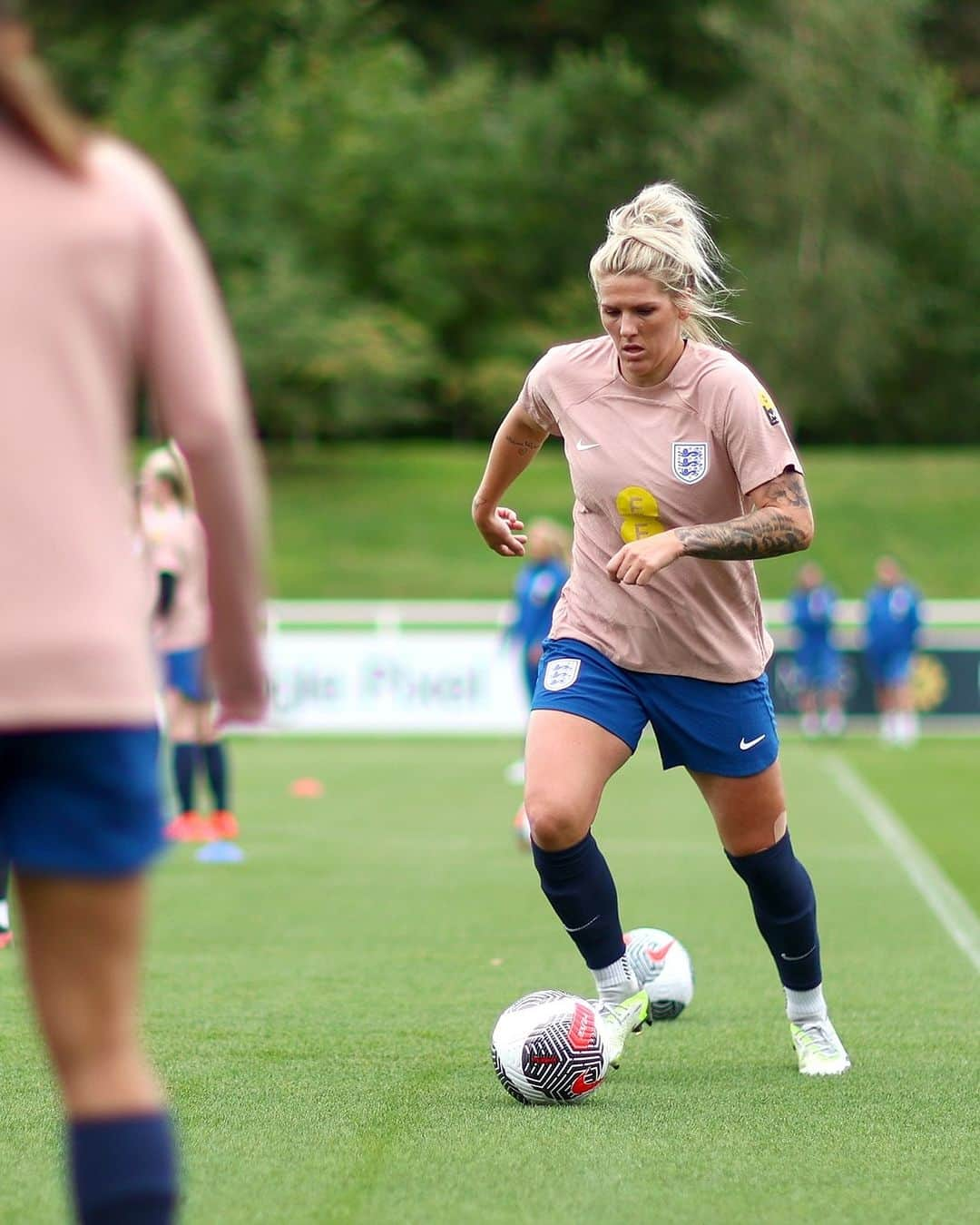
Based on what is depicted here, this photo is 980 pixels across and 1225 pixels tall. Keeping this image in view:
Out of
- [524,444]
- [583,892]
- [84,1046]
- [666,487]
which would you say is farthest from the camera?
[524,444]

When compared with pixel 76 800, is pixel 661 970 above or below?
below

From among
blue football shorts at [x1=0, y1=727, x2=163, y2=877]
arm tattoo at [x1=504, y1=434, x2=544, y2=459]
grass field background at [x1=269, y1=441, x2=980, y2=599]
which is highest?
blue football shorts at [x1=0, y1=727, x2=163, y2=877]

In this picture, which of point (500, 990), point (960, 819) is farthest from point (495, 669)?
point (500, 990)

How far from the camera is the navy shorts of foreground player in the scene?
5312mm

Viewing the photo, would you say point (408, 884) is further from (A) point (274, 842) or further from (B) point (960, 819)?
(B) point (960, 819)

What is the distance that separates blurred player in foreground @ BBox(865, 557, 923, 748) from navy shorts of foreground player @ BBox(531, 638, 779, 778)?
19128mm

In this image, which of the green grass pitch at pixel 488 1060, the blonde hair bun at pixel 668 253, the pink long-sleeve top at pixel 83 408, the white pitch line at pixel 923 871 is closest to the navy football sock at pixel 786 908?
the green grass pitch at pixel 488 1060

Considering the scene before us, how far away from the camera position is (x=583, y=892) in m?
5.39

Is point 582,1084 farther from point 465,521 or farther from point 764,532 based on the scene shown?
point 465,521

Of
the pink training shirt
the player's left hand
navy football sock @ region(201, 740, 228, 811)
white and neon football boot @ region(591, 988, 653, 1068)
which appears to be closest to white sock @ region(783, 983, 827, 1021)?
white and neon football boot @ region(591, 988, 653, 1068)

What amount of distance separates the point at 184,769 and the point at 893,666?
14285 mm

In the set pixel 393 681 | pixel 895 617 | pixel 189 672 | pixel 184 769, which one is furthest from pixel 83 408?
pixel 895 617

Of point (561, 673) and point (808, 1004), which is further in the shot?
point (808, 1004)

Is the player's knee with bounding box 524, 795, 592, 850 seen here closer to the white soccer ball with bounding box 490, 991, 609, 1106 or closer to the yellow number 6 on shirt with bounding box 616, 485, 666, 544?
the white soccer ball with bounding box 490, 991, 609, 1106
